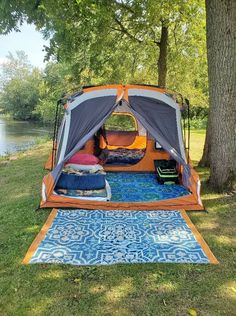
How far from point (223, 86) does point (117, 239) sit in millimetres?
2628

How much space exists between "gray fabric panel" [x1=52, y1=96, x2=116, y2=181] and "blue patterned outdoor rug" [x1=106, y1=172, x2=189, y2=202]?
0.92m

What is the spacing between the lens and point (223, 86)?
4684mm

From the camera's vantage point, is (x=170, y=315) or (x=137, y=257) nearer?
(x=170, y=315)

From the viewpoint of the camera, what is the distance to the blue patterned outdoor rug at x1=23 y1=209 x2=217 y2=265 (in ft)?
10.3

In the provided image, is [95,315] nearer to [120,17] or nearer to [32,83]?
[120,17]

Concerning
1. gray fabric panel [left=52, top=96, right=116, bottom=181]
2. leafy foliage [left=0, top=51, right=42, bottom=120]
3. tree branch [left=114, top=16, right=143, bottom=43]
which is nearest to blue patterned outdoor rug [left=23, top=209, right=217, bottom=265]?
gray fabric panel [left=52, top=96, right=116, bottom=181]

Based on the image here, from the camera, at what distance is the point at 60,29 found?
21.0 ft

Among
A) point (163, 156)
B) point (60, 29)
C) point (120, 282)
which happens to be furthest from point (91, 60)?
point (120, 282)

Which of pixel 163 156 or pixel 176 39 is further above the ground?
pixel 176 39

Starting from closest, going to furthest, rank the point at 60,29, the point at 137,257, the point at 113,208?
1. the point at 137,257
2. the point at 113,208
3. the point at 60,29

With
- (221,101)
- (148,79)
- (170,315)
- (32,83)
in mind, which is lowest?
(170,315)

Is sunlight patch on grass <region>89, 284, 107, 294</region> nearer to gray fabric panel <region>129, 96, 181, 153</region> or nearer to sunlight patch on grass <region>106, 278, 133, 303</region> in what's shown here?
sunlight patch on grass <region>106, 278, 133, 303</region>

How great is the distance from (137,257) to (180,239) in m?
0.62

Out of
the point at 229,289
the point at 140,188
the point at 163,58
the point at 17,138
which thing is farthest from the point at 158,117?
the point at 17,138
